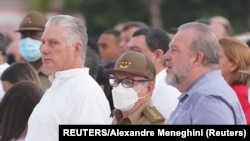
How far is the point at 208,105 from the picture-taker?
19.9 feet

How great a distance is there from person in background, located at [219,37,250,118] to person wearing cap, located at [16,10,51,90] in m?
2.38

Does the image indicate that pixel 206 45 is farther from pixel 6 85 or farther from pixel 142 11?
pixel 142 11

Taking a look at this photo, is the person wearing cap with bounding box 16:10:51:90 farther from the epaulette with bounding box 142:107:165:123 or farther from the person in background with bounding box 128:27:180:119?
the epaulette with bounding box 142:107:165:123

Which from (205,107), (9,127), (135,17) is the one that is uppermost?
(205,107)

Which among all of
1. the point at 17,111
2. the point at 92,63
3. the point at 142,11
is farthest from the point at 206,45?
the point at 142,11

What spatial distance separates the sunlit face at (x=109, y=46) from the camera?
12.9 metres

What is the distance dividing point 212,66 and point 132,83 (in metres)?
0.87

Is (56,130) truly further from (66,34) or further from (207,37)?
(207,37)

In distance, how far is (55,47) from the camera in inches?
271

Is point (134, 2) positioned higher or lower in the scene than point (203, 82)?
lower

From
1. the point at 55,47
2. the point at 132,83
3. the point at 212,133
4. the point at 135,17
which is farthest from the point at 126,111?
the point at 135,17

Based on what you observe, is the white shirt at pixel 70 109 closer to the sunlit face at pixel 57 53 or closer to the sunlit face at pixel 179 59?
the sunlit face at pixel 57 53

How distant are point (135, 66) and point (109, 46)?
19.4ft

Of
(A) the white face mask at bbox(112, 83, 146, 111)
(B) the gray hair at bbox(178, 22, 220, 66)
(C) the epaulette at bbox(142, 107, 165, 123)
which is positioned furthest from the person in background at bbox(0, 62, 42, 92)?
(B) the gray hair at bbox(178, 22, 220, 66)
